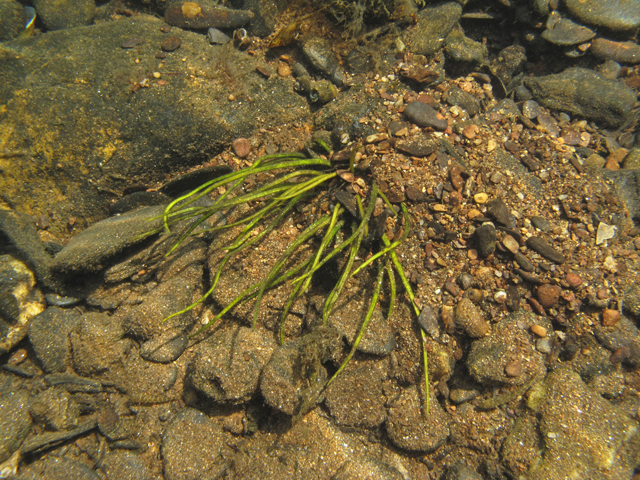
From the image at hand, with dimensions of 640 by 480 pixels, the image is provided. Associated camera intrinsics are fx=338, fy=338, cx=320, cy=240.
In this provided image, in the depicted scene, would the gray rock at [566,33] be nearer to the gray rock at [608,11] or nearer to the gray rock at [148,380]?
the gray rock at [608,11]

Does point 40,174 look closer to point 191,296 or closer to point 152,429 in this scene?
point 191,296

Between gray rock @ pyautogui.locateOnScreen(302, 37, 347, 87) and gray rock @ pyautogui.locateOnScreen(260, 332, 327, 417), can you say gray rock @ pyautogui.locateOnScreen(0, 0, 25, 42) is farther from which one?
gray rock @ pyautogui.locateOnScreen(260, 332, 327, 417)

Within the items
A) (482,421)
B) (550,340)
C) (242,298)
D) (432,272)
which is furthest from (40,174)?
(550,340)

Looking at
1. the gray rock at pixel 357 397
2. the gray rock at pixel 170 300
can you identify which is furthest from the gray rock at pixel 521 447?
the gray rock at pixel 170 300

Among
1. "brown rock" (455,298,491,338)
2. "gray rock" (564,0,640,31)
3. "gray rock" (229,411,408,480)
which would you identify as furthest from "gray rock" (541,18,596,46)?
"gray rock" (229,411,408,480)

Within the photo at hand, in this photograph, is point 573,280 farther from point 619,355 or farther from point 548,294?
point 619,355

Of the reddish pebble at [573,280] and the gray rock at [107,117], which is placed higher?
the gray rock at [107,117]

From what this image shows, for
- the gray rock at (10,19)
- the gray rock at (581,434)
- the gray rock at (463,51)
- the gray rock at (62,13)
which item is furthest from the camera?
the gray rock at (62,13)
